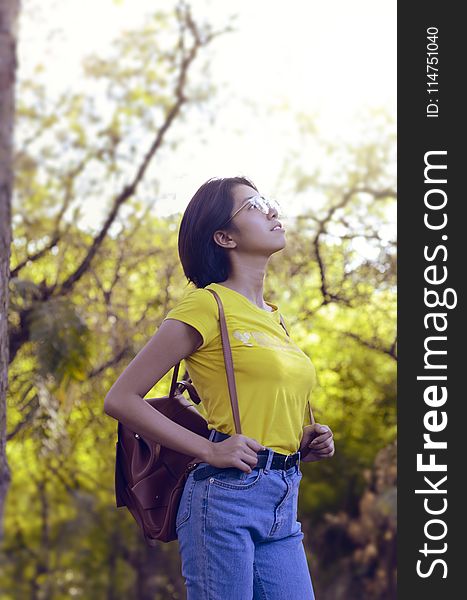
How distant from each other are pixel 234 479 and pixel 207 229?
29.3 inches

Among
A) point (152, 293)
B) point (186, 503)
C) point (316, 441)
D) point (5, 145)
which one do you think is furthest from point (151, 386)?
point (152, 293)

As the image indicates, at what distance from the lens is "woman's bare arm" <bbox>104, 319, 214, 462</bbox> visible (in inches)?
93.3

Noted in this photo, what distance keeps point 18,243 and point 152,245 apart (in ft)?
3.51

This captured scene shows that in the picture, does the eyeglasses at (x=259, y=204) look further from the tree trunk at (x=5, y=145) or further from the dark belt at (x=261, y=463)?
the tree trunk at (x=5, y=145)

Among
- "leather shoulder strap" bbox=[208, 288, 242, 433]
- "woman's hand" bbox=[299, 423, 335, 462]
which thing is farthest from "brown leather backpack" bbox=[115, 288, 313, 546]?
"woman's hand" bbox=[299, 423, 335, 462]

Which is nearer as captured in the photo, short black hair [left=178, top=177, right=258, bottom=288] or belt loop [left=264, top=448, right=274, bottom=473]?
belt loop [left=264, top=448, right=274, bottom=473]

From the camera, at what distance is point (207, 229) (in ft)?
8.88

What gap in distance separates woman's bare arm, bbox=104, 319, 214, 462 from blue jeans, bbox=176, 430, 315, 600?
82 millimetres

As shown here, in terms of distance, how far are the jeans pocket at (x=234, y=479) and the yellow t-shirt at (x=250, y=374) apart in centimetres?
10

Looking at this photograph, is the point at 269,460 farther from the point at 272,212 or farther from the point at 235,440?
the point at 272,212

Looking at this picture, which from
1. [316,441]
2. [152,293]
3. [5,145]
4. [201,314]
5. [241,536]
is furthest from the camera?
[152,293]

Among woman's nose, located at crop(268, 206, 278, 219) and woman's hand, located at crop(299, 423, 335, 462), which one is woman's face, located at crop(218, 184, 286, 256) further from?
woman's hand, located at crop(299, 423, 335, 462)

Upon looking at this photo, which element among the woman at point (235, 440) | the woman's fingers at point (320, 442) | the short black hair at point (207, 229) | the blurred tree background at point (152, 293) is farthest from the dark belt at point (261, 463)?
the blurred tree background at point (152, 293)

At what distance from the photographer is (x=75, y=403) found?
7812mm
